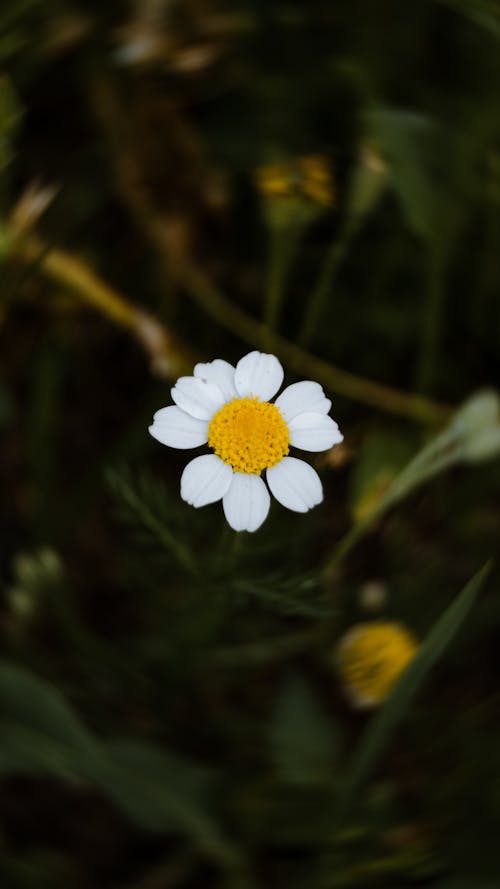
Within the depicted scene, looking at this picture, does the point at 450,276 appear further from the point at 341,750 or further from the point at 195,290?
the point at 341,750

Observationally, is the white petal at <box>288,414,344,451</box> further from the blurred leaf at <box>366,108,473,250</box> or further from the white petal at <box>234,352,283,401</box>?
the blurred leaf at <box>366,108,473,250</box>

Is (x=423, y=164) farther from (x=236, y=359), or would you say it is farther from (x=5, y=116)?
(x=5, y=116)

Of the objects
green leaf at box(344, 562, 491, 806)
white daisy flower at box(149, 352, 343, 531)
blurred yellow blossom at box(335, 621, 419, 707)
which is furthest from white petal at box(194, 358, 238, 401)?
blurred yellow blossom at box(335, 621, 419, 707)

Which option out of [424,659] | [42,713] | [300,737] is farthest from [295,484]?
[300,737]

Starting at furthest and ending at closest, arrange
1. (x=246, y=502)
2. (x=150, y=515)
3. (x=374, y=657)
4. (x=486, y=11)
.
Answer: (x=374, y=657), (x=486, y=11), (x=150, y=515), (x=246, y=502)

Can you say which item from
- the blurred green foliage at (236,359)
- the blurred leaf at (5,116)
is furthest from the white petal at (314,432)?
the blurred leaf at (5,116)

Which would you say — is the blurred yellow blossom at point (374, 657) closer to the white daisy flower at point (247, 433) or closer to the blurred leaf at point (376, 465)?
the blurred leaf at point (376, 465)
